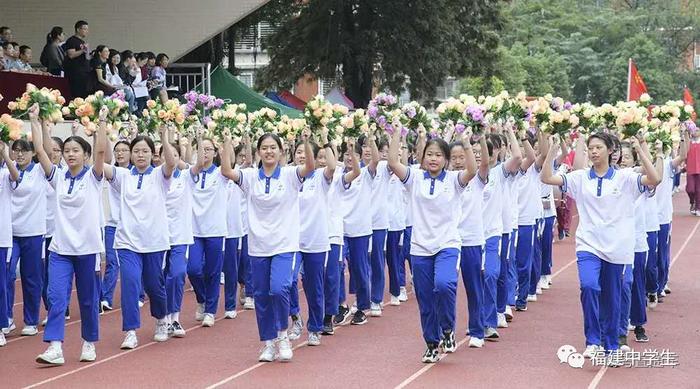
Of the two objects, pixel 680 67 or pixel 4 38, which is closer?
pixel 4 38

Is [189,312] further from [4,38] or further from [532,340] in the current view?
[4,38]

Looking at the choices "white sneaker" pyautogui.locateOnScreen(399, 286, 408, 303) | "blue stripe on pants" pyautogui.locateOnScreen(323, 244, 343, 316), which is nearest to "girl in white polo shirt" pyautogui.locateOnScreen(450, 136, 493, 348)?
"blue stripe on pants" pyautogui.locateOnScreen(323, 244, 343, 316)

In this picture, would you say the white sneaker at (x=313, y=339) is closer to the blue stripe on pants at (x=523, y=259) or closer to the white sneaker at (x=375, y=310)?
the white sneaker at (x=375, y=310)

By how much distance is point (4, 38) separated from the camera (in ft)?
69.9

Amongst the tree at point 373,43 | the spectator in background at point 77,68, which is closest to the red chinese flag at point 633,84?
the tree at point 373,43

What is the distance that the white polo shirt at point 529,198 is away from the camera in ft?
45.3

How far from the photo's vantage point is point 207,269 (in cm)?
1305

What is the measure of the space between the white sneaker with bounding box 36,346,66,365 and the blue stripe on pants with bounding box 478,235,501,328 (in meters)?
3.72

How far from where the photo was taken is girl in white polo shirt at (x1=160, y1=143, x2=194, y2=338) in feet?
39.9

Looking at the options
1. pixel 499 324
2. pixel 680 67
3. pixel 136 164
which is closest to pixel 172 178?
pixel 136 164

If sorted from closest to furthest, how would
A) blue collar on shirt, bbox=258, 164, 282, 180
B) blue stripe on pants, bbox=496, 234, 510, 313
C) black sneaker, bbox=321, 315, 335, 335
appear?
blue collar on shirt, bbox=258, 164, 282, 180
black sneaker, bbox=321, 315, 335, 335
blue stripe on pants, bbox=496, 234, 510, 313

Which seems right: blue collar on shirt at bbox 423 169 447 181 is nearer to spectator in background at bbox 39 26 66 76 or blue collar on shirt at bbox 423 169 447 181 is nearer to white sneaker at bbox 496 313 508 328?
white sneaker at bbox 496 313 508 328

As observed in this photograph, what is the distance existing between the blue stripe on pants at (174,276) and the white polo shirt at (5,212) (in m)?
1.50

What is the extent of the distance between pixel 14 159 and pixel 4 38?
31.6 ft
